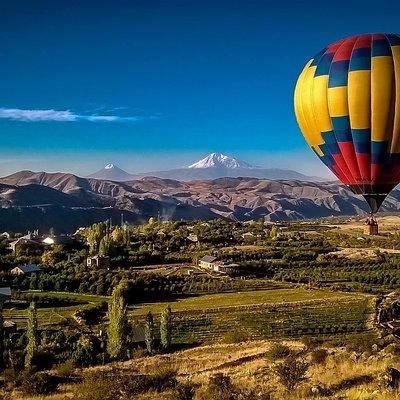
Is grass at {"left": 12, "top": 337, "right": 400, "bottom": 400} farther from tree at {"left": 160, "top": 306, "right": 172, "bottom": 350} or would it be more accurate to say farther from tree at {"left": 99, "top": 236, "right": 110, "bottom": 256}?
tree at {"left": 99, "top": 236, "right": 110, "bottom": 256}

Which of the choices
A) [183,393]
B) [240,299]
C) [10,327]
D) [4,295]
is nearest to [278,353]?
[183,393]

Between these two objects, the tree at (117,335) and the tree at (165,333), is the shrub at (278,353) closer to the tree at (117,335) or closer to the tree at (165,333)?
the tree at (165,333)

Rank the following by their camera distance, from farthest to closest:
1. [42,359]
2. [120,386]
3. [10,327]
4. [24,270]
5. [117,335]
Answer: [24,270]
[10,327]
[117,335]
[42,359]
[120,386]

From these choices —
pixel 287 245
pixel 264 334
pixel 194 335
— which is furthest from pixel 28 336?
pixel 287 245

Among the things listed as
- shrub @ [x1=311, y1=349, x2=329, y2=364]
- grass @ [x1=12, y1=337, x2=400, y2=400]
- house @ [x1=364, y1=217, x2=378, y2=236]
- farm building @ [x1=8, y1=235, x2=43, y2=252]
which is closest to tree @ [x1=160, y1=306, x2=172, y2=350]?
grass @ [x1=12, y1=337, x2=400, y2=400]

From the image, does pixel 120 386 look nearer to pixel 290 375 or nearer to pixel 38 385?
pixel 38 385

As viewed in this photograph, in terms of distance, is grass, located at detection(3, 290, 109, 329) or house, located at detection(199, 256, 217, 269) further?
house, located at detection(199, 256, 217, 269)

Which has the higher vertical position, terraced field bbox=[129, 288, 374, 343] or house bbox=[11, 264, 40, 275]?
house bbox=[11, 264, 40, 275]
